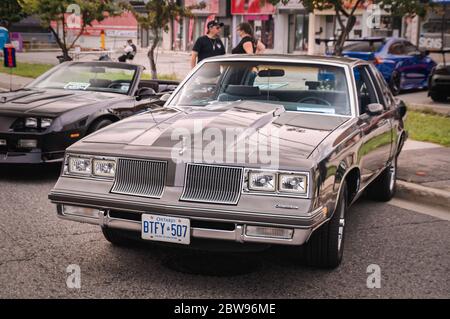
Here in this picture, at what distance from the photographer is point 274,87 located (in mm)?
6059

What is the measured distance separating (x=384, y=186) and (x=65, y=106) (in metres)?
3.72

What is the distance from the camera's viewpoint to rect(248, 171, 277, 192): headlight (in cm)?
419

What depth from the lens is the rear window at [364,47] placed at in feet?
60.2

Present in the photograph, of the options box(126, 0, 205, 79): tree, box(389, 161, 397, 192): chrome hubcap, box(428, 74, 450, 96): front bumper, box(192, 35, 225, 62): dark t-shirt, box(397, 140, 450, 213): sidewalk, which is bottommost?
box(397, 140, 450, 213): sidewalk

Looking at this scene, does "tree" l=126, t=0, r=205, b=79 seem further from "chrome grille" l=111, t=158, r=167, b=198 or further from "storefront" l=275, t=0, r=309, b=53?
"storefront" l=275, t=0, r=309, b=53

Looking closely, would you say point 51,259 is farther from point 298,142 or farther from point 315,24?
point 315,24

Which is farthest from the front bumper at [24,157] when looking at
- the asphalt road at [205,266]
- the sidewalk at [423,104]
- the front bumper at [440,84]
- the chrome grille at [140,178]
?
the front bumper at [440,84]

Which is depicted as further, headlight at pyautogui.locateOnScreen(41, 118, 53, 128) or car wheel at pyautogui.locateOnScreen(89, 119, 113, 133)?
car wheel at pyautogui.locateOnScreen(89, 119, 113, 133)

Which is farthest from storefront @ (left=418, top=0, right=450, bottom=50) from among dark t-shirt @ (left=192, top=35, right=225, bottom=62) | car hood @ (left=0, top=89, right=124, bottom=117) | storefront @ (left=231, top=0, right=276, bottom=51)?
→ car hood @ (left=0, top=89, right=124, bottom=117)

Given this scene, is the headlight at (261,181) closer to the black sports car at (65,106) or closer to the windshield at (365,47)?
the black sports car at (65,106)

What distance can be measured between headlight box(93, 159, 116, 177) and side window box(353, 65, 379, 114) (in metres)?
2.73

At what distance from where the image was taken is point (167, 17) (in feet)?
63.1

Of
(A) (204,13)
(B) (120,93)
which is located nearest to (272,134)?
(B) (120,93)

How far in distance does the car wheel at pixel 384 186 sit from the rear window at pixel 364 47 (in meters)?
11.7
